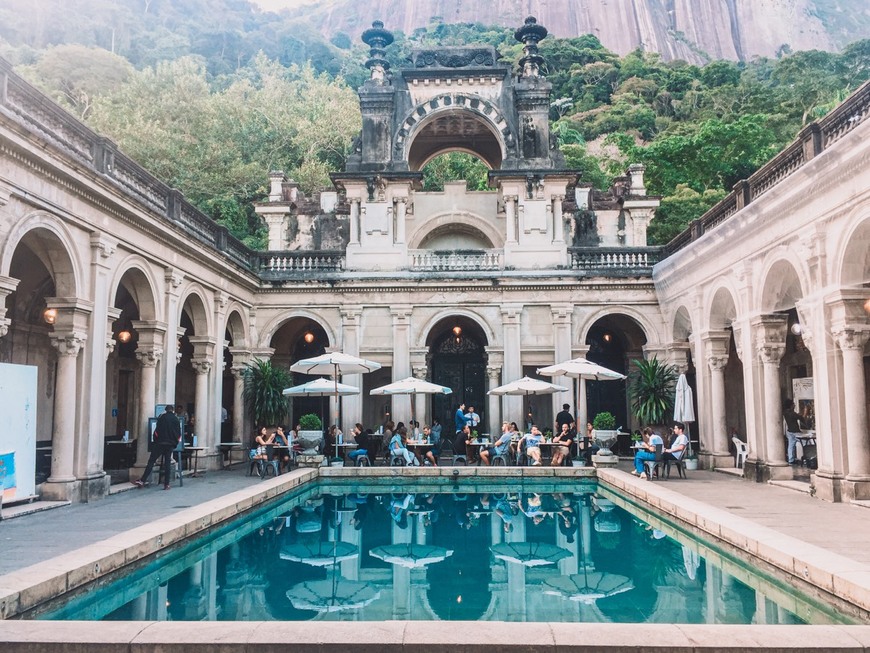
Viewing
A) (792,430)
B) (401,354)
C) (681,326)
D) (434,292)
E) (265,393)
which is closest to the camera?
(792,430)

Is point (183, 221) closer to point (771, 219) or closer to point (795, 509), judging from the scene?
point (771, 219)

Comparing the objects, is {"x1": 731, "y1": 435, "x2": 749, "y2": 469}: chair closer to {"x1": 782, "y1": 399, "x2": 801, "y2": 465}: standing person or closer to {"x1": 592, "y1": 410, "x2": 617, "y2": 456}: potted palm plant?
{"x1": 782, "y1": 399, "x2": 801, "y2": 465}: standing person

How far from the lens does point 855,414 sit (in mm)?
11008

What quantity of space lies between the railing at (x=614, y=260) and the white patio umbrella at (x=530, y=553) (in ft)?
45.1

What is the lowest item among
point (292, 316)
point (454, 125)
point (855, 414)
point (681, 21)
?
point (855, 414)

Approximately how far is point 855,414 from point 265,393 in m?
14.5

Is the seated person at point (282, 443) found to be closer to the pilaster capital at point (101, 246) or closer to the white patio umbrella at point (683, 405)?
the pilaster capital at point (101, 246)

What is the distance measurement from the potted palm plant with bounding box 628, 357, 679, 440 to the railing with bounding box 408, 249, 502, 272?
546cm

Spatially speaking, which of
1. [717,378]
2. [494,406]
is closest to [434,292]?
[494,406]

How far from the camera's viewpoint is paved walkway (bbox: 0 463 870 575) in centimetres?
758

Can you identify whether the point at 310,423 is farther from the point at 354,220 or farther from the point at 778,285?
the point at 778,285

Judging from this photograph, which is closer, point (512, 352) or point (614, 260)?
point (512, 352)

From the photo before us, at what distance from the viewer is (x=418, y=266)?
71.7ft

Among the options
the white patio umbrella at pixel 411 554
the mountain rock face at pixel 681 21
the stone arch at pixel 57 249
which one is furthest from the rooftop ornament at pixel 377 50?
the mountain rock face at pixel 681 21
